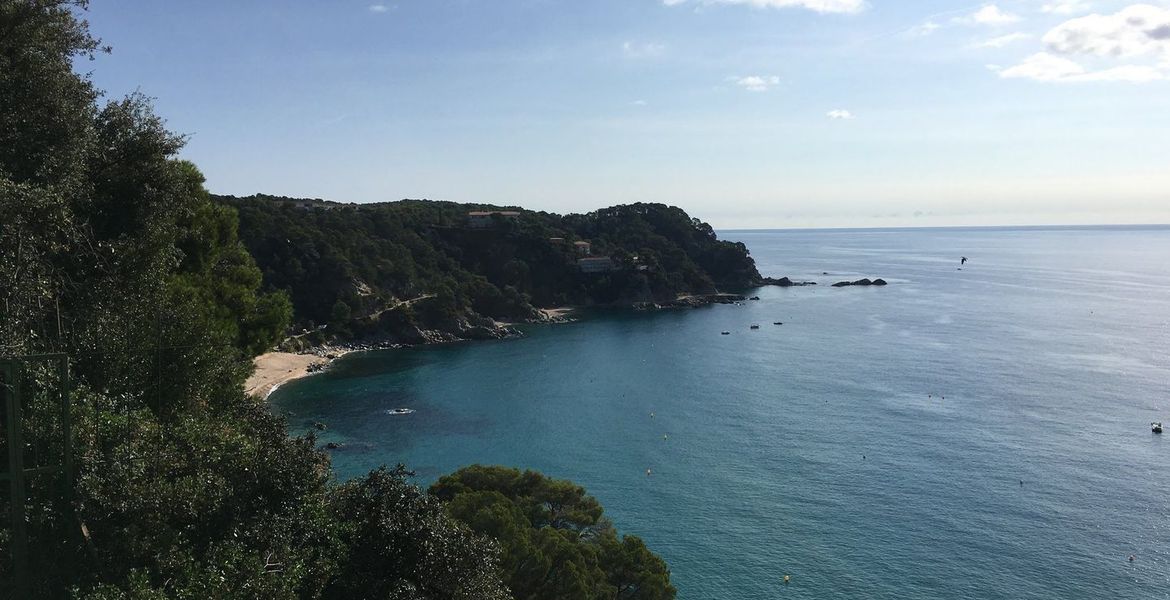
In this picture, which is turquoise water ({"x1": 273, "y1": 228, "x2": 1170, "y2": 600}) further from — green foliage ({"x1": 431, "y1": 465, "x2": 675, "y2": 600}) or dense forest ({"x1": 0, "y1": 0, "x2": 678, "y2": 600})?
dense forest ({"x1": 0, "y1": 0, "x2": 678, "y2": 600})

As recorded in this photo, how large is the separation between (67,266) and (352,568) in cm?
681

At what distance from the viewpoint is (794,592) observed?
23.0 meters

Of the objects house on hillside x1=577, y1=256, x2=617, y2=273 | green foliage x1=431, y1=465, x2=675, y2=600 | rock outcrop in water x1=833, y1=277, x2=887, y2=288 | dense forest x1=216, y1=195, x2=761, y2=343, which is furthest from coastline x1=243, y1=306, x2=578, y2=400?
rock outcrop in water x1=833, y1=277, x2=887, y2=288

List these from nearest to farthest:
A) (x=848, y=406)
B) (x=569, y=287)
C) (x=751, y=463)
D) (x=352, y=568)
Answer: (x=352, y=568), (x=751, y=463), (x=848, y=406), (x=569, y=287)

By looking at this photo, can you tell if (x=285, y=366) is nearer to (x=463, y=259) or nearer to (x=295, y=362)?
(x=295, y=362)

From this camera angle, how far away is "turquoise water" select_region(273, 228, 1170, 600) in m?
24.9

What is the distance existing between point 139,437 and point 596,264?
3405 inches

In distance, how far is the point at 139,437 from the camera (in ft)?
29.8

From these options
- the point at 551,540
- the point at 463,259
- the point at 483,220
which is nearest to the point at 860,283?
the point at 483,220

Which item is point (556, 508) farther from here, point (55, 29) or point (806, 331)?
point (806, 331)

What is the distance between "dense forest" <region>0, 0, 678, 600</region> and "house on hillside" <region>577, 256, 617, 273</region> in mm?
77634

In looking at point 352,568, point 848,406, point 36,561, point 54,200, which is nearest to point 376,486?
point 352,568

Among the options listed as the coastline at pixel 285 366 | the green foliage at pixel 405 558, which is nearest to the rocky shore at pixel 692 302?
the coastline at pixel 285 366

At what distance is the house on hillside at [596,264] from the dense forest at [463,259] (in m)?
0.30
